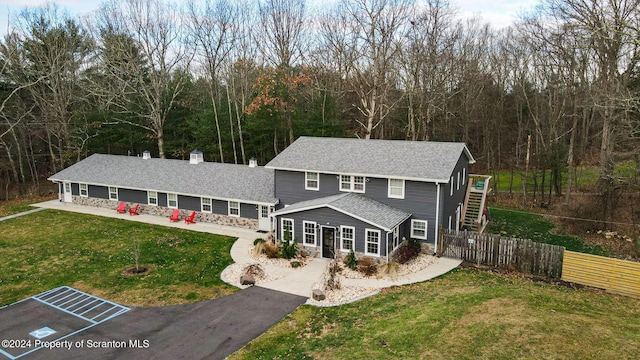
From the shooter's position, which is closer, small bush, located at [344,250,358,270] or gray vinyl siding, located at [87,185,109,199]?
small bush, located at [344,250,358,270]

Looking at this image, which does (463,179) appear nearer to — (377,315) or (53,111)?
(377,315)

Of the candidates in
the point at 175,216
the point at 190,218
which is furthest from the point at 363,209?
the point at 175,216

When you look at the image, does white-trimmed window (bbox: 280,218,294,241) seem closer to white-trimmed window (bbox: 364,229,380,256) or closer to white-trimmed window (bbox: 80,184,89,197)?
white-trimmed window (bbox: 364,229,380,256)

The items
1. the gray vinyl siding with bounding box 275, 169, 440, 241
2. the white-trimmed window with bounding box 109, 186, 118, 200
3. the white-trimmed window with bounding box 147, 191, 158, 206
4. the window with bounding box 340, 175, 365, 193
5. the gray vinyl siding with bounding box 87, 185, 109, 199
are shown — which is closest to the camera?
the gray vinyl siding with bounding box 275, 169, 440, 241

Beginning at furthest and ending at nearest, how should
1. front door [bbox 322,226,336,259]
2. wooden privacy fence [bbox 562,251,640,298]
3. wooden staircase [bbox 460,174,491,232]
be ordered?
wooden staircase [bbox 460,174,491,232] → front door [bbox 322,226,336,259] → wooden privacy fence [bbox 562,251,640,298]

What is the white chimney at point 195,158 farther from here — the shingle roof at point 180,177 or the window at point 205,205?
the window at point 205,205

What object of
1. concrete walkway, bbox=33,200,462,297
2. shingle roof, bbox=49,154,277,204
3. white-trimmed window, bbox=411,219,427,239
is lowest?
concrete walkway, bbox=33,200,462,297

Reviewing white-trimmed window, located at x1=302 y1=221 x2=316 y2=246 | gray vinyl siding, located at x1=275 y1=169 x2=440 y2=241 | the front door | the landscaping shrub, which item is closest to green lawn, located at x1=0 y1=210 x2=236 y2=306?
white-trimmed window, located at x1=302 y1=221 x2=316 y2=246

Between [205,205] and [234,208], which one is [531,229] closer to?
[234,208]
